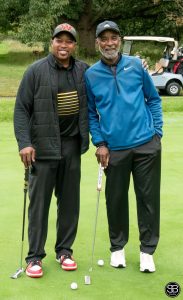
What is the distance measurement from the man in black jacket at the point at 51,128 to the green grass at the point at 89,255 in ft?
0.59

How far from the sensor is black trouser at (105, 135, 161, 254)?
439 centimetres

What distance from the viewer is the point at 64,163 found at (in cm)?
443

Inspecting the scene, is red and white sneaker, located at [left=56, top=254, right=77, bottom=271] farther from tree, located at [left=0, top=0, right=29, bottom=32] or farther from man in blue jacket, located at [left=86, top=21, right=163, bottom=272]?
tree, located at [left=0, top=0, right=29, bottom=32]

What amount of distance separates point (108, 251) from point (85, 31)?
27.8 meters

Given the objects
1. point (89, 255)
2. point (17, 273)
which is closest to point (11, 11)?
point (89, 255)

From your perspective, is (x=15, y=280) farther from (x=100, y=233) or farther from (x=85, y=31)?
(x=85, y=31)

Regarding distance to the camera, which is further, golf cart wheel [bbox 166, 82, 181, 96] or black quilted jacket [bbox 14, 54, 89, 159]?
golf cart wheel [bbox 166, 82, 181, 96]

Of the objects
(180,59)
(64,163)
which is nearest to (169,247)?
(64,163)

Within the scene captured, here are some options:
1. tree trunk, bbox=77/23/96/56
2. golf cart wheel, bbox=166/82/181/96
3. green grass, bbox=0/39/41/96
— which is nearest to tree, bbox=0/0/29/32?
green grass, bbox=0/39/41/96

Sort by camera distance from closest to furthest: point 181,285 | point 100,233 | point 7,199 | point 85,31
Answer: point 181,285
point 100,233
point 7,199
point 85,31

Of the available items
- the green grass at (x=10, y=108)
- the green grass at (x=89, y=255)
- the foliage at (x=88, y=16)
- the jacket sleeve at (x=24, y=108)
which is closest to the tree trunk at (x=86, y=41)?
the foliage at (x=88, y=16)

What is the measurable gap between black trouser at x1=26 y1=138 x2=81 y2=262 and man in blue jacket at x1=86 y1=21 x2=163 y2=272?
0.21m

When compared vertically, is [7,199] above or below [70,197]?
below

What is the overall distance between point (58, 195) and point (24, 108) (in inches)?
28.6
